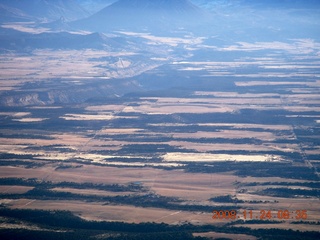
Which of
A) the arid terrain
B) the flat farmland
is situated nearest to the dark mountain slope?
the arid terrain

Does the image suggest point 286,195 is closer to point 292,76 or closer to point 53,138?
point 53,138

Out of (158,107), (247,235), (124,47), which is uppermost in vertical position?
(124,47)

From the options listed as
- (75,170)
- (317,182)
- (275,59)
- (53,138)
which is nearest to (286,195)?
(317,182)
